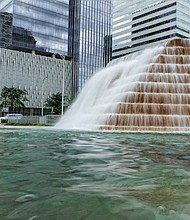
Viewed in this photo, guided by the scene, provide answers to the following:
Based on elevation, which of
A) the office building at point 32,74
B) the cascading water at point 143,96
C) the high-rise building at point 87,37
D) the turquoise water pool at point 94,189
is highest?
the high-rise building at point 87,37

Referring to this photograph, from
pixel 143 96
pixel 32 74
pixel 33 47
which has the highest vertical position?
pixel 33 47

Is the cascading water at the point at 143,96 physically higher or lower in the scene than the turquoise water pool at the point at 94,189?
higher

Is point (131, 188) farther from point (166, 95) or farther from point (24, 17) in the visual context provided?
point (24, 17)

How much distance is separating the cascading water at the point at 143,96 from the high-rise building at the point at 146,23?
8426 cm

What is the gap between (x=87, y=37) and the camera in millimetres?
124375

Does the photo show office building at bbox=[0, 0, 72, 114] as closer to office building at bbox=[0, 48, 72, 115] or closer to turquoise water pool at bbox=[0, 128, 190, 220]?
office building at bbox=[0, 48, 72, 115]

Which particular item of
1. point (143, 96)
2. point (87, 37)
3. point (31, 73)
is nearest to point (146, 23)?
point (87, 37)

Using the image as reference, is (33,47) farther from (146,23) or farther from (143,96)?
(143,96)

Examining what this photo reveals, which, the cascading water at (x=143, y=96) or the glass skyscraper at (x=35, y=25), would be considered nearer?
the cascading water at (x=143, y=96)

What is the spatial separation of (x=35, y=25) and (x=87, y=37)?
23.3 meters

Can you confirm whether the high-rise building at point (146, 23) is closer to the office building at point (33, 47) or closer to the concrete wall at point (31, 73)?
the office building at point (33, 47)

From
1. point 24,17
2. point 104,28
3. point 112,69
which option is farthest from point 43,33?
point 112,69

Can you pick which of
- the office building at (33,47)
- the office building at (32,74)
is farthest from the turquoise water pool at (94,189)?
the office building at (32,74)

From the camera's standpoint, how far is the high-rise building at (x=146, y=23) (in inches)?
4378
